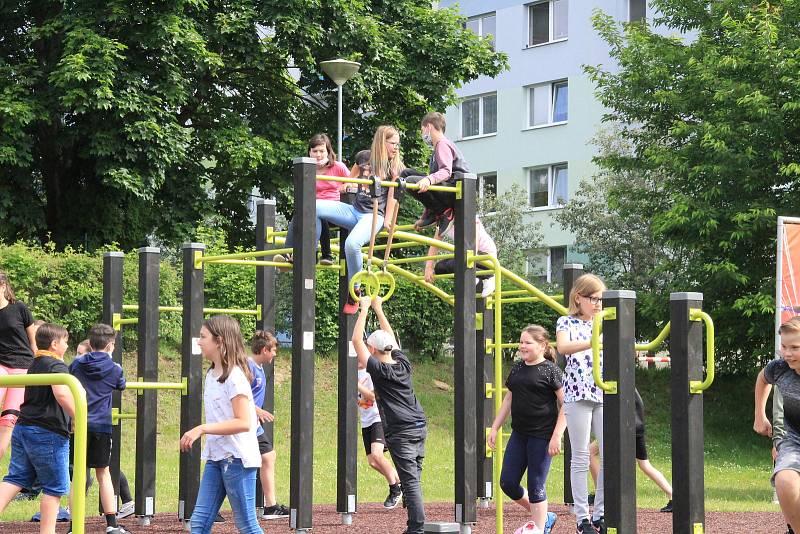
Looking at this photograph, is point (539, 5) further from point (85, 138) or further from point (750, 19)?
point (85, 138)

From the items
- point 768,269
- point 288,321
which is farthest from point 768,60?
point 288,321

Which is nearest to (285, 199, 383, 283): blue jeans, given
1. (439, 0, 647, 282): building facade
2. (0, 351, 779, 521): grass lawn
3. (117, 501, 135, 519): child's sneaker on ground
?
(117, 501, 135, 519): child's sneaker on ground

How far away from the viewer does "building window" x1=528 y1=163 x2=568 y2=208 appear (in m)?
36.2

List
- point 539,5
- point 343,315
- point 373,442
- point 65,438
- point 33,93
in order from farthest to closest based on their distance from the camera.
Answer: point 539,5 < point 33,93 < point 373,442 < point 343,315 < point 65,438

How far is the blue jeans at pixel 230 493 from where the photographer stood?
6.25 meters

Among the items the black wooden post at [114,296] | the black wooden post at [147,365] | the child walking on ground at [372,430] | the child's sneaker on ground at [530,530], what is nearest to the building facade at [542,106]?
the child walking on ground at [372,430]

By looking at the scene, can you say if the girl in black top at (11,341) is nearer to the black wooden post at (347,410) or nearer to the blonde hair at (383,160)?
the black wooden post at (347,410)

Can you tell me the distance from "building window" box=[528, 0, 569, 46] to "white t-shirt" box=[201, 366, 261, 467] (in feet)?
102

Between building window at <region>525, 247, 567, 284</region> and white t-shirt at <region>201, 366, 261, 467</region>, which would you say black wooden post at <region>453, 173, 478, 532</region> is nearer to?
white t-shirt at <region>201, 366, 261, 467</region>

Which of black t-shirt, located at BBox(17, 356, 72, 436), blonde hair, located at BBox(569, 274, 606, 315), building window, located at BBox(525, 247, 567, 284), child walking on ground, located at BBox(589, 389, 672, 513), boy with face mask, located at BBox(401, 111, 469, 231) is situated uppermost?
building window, located at BBox(525, 247, 567, 284)

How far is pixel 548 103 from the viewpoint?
36.6m

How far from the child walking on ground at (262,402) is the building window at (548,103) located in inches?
1068

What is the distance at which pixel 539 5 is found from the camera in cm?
3712

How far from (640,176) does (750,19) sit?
491cm
